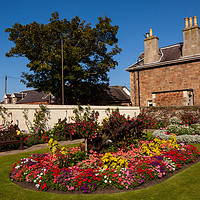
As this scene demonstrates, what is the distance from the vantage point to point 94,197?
14.5 feet

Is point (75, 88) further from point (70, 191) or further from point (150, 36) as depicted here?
point (70, 191)

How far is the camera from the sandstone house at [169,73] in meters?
22.5

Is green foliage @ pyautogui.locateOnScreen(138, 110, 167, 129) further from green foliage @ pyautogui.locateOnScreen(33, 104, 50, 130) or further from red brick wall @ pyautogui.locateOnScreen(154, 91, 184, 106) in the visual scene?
green foliage @ pyautogui.locateOnScreen(33, 104, 50, 130)

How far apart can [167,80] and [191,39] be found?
4968 mm

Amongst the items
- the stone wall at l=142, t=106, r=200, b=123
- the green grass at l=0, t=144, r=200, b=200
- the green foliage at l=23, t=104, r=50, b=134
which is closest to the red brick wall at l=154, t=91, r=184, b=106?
the stone wall at l=142, t=106, r=200, b=123

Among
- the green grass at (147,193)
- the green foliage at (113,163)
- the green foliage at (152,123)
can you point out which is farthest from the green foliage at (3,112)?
the green foliage at (152,123)

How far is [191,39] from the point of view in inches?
906

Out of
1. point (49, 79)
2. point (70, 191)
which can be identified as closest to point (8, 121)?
point (70, 191)

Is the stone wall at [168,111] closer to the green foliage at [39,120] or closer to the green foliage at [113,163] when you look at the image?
the green foliage at [39,120]

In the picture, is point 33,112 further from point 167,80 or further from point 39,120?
point 167,80

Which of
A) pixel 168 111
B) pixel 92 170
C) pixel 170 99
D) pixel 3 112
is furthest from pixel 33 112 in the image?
pixel 170 99

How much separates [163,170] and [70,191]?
8.31 feet

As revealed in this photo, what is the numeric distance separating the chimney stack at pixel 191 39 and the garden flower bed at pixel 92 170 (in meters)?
18.5

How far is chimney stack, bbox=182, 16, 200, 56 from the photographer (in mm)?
22609
